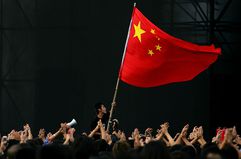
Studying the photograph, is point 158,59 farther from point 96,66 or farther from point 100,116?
point 96,66

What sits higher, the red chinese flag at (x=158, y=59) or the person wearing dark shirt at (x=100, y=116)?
the red chinese flag at (x=158, y=59)

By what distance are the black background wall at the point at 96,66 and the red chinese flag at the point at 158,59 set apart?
4.37m

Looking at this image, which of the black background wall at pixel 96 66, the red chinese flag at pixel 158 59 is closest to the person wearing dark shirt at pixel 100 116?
the red chinese flag at pixel 158 59

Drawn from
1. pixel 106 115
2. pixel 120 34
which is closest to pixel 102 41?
pixel 120 34

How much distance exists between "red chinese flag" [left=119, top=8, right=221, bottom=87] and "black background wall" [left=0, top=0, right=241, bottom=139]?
14.3 ft

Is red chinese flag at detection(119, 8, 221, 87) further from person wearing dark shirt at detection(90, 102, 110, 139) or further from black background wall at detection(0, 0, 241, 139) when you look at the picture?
black background wall at detection(0, 0, 241, 139)

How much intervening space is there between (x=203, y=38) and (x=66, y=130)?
639 centimetres

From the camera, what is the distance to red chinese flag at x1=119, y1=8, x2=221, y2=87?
13852 mm

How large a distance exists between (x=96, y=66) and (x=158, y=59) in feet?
17.2

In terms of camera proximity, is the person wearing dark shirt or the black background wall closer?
the person wearing dark shirt

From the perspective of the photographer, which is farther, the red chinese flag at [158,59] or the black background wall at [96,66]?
the black background wall at [96,66]

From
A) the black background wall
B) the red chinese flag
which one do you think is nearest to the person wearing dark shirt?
the red chinese flag

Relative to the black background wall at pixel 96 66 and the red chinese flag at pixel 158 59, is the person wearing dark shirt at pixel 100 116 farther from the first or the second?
the black background wall at pixel 96 66

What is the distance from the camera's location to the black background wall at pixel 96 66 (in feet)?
59.7
